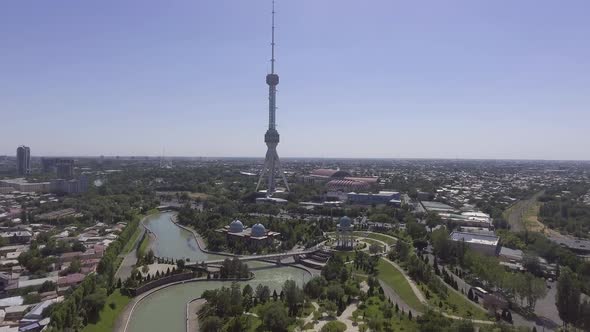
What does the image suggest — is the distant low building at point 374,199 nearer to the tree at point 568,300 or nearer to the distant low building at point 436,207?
the distant low building at point 436,207

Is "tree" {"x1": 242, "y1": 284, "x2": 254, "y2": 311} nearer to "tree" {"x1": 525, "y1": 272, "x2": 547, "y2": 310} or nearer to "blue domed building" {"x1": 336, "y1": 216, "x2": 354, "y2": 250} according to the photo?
"blue domed building" {"x1": 336, "y1": 216, "x2": 354, "y2": 250}

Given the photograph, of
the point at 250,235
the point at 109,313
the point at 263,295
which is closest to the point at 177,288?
the point at 109,313

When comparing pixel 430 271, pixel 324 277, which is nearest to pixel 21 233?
pixel 324 277

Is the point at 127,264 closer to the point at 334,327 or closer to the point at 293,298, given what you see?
the point at 293,298

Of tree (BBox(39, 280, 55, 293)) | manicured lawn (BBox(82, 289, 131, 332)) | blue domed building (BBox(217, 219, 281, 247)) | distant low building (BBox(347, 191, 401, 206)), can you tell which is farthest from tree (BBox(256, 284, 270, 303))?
distant low building (BBox(347, 191, 401, 206))

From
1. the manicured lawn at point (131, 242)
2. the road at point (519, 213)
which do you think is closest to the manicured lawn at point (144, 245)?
the manicured lawn at point (131, 242)

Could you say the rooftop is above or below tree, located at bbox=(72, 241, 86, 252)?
above
